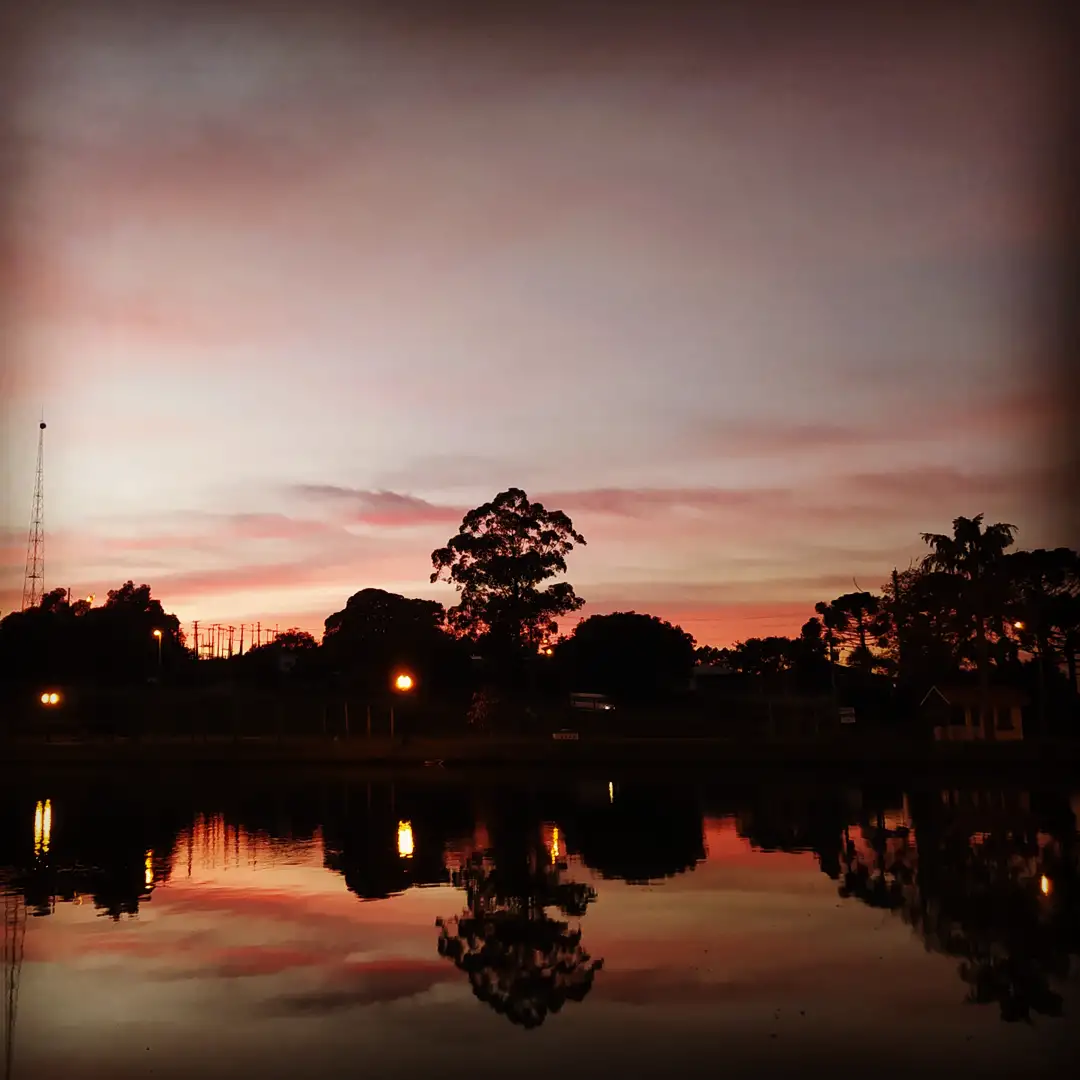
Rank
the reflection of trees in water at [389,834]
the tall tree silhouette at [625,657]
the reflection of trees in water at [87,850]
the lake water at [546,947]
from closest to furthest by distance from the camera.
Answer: the lake water at [546,947], the reflection of trees in water at [87,850], the reflection of trees in water at [389,834], the tall tree silhouette at [625,657]

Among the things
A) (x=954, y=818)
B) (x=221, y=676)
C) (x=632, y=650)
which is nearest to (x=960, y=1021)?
(x=954, y=818)

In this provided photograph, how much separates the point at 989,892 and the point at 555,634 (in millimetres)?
49958

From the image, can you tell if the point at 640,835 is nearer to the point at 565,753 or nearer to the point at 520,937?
the point at 520,937

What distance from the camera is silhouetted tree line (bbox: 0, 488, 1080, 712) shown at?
58719 millimetres

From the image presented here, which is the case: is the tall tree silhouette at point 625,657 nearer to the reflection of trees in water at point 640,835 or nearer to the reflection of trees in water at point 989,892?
the reflection of trees in water at point 640,835

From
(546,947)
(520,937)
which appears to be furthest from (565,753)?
(546,947)

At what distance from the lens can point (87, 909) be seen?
17.2m

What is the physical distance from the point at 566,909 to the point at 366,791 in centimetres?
2091

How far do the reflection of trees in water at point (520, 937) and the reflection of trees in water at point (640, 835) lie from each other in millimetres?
1189

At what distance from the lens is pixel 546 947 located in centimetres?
1404

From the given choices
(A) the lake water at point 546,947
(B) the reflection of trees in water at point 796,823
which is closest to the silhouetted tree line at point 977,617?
(B) the reflection of trees in water at point 796,823

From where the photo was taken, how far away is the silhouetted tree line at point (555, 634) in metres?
58.7

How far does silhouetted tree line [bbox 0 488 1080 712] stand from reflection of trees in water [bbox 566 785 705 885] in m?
28.3

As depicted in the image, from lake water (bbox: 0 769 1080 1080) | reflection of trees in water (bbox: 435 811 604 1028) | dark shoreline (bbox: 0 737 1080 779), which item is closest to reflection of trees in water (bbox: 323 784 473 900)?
lake water (bbox: 0 769 1080 1080)
